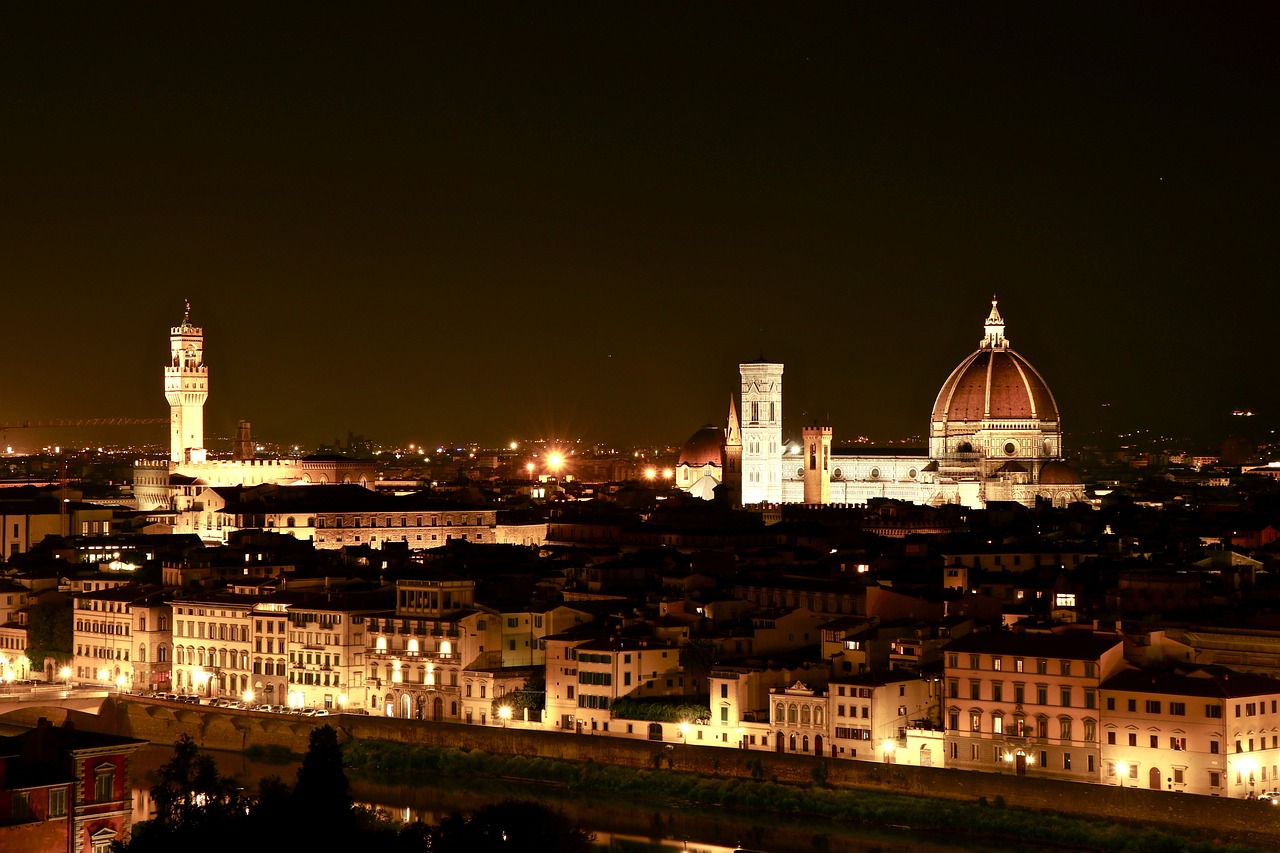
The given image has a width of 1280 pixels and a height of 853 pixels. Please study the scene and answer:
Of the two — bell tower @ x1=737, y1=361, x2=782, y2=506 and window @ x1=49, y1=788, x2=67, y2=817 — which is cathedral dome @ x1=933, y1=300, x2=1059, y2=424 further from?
window @ x1=49, y1=788, x2=67, y2=817

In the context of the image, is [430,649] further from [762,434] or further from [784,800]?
[762,434]

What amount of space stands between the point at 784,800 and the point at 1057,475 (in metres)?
54.2

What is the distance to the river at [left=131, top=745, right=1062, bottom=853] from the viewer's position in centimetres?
3575

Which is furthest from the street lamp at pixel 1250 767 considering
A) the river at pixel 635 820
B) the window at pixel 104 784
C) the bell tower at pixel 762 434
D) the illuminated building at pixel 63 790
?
the bell tower at pixel 762 434

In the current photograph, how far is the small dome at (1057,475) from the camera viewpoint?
89.8 m

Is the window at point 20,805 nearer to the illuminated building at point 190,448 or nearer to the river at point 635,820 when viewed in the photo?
the river at point 635,820

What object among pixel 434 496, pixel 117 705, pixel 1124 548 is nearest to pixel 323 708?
pixel 117 705

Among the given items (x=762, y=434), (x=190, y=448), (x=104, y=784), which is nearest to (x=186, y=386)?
(x=190, y=448)

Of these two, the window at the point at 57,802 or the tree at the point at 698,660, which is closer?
the window at the point at 57,802

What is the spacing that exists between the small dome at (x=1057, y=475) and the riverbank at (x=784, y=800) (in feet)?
166

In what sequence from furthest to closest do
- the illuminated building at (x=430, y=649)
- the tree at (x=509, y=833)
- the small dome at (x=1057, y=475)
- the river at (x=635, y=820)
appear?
the small dome at (x=1057, y=475)
the illuminated building at (x=430, y=649)
the river at (x=635, y=820)
the tree at (x=509, y=833)

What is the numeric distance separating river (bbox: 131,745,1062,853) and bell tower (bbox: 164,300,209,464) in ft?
145

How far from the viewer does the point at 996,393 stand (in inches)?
3750

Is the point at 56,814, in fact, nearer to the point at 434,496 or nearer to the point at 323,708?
the point at 323,708
